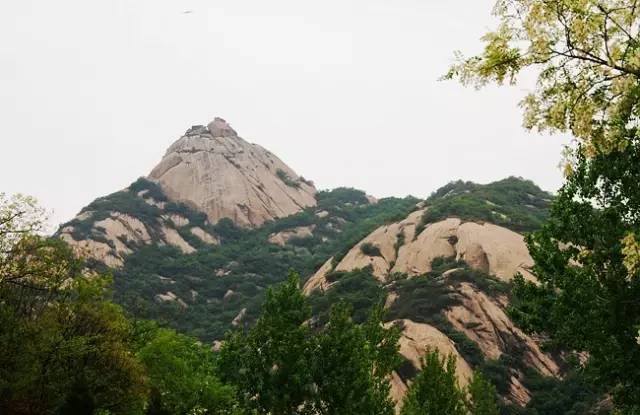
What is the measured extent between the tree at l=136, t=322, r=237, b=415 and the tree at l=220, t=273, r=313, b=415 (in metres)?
2.57

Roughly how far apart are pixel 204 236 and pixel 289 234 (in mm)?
22740

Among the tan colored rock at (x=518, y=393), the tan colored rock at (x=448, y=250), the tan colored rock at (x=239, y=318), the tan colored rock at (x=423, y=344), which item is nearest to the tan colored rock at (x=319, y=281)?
the tan colored rock at (x=448, y=250)

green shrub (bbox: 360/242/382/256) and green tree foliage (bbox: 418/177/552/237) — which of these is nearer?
green tree foliage (bbox: 418/177/552/237)

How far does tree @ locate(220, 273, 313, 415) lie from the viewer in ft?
91.7

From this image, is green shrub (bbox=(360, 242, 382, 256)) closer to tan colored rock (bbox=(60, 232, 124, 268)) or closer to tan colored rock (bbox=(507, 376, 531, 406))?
tan colored rock (bbox=(507, 376, 531, 406))

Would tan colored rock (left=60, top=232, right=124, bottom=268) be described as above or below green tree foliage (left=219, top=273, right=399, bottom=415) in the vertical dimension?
above

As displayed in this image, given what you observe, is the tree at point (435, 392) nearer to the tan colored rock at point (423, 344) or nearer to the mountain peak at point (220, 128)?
the tan colored rock at point (423, 344)

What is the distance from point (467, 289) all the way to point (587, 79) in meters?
61.0

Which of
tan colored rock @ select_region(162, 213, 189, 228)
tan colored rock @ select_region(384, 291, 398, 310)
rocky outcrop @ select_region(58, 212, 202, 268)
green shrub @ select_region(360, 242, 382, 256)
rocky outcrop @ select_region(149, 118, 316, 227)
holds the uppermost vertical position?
rocky outcrop @ select_region(149, 118, 316, 227)

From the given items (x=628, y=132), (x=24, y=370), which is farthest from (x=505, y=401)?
(x=628, y=132)

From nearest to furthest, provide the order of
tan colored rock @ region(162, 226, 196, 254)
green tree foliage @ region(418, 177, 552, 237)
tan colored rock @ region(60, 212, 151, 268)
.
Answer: green tree foliage @ region(418, 177, 552, 237) → tan colored rock @ region(60, 212, 151, 268) → tan colored rock @ region(162, 226, 196, 254)

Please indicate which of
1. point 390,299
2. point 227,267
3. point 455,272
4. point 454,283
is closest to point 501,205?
point 455,272

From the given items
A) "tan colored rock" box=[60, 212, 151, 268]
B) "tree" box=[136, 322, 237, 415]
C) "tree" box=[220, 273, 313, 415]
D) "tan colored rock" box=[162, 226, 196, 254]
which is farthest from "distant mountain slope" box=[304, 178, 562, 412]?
"tan colored rock" box=[162, 226, 196, 254]

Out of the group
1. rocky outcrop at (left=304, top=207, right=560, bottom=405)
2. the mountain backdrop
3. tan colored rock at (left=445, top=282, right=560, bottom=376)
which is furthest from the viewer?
the mountain backdrop
